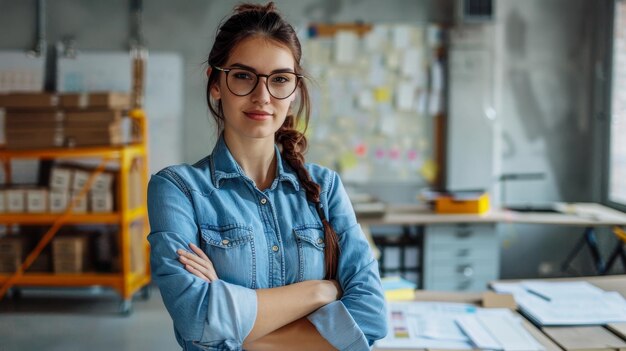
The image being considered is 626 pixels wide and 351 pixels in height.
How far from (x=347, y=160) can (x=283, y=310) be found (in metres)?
3.64

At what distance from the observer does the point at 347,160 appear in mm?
4938

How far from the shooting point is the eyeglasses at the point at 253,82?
136cm

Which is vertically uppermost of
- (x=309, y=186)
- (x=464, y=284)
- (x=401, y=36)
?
(x=401, y=36)

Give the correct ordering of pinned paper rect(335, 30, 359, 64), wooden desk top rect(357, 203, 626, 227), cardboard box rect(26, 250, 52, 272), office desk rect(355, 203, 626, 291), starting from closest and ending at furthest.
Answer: wooden desk top rect(357, 203, 626, 227)
office desk rect(355, 203, 626, 291)
cardboard box rect(26, 250, 52, 272)
pinned paper rect(335, 30, 359, 64)

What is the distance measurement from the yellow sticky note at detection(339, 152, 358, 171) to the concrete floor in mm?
1784

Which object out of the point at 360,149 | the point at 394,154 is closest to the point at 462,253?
the point at 394,154

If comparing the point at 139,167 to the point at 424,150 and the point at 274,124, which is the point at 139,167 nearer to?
the point at 424,150

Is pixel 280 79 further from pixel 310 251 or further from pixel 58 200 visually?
pixel 58 200

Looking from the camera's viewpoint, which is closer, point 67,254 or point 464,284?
point 464,284

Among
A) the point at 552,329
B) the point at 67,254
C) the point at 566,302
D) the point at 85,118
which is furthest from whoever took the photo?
the point at 67,254

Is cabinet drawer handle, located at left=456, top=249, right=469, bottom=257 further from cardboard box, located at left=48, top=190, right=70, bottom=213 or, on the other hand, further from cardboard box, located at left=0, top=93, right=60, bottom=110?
cardboard box, located at left=0, top=93, right=60, bottom=110

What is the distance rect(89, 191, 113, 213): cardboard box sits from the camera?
4379mm

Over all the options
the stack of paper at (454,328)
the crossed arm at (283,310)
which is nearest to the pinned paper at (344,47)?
the stack of paper at (454,328)

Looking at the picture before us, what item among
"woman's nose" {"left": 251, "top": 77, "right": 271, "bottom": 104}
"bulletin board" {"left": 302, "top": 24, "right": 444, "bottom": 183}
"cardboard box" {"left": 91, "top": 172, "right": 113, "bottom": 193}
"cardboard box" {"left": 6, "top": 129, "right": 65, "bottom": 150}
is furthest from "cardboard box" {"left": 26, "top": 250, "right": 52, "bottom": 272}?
"woman's nose" {"left": 251, "top": 77, "right": 271, "bottom": 104}
